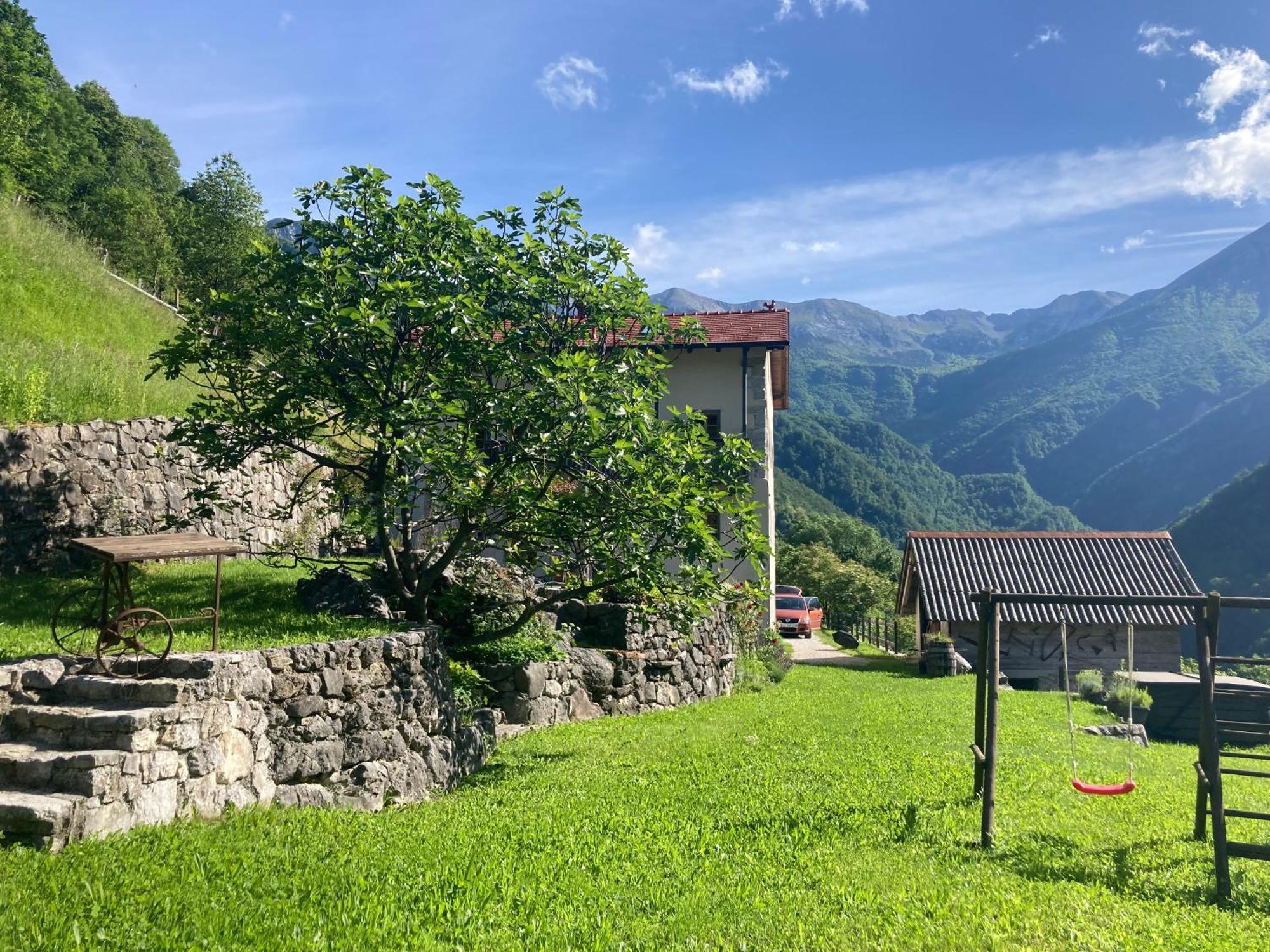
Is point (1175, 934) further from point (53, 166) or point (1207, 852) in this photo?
point (53, 166)

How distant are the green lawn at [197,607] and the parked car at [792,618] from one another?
882 inches

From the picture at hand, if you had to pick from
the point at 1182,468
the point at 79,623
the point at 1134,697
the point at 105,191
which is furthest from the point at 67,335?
the point at 1182,468

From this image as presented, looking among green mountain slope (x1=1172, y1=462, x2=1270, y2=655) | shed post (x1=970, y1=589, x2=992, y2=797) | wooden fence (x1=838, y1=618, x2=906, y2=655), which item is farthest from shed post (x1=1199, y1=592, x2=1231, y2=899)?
green mountain slope (x1=1172, y1=462, x2=1270, y2=655)

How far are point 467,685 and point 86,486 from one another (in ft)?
21.6

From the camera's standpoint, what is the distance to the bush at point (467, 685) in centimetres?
1089

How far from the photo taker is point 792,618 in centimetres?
3256

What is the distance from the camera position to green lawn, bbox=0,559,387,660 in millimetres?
8250

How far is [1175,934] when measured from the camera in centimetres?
523

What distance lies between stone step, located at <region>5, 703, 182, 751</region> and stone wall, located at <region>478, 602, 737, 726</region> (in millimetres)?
5865

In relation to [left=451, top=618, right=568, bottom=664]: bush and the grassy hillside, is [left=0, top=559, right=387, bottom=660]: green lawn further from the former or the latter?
the grassy hillside

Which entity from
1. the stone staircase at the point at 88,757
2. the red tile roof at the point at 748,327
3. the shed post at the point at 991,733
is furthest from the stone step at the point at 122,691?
the red tile roof at the point at 748,327

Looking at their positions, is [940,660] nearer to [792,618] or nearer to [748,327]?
[792,618]

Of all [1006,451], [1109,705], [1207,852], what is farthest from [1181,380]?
[1207,852]

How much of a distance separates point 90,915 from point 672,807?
4.77 m
